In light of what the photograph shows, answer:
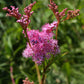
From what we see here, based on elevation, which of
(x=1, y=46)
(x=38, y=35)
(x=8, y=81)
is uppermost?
(x=38, y=35)

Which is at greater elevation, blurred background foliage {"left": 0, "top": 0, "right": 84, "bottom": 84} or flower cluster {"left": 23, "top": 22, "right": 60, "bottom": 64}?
flower cluster {"left": 23, "top": 22, "right": 60, "bottom": 64}

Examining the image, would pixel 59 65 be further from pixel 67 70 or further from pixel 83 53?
pixel 83 53

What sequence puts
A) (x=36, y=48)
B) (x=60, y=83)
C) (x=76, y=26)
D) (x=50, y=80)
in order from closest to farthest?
(x=36, y=48), (x=50, y=80), (x=60, y=83), (x=76, y=26)

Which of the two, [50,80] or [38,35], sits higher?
[38,35]

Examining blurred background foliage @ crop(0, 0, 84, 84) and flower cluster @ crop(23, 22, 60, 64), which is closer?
flower cluster @ crop(23, 22, 60, 64)

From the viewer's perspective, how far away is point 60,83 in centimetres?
117

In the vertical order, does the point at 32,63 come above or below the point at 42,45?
below

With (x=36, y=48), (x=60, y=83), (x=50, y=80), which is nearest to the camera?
(x=36, y=48)

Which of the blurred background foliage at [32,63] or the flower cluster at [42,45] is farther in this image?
the blurred background foliage at [32,63]

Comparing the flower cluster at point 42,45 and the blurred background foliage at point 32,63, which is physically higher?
the flower cluster at point 42,45

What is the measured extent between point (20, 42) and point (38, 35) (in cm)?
82

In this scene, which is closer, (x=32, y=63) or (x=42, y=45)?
(x=42, y=45)

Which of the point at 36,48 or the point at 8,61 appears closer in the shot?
the point at 36,48

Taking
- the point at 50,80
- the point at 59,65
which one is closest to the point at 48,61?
the point at 50,80
